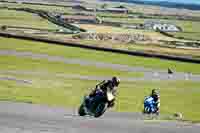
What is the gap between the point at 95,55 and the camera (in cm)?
5797

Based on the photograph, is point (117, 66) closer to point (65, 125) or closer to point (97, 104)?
point (97, 104)

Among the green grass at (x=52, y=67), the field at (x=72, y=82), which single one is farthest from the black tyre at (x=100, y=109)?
the green grass at (x=52, y=67)

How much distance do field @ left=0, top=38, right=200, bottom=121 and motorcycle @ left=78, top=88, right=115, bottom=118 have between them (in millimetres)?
6123

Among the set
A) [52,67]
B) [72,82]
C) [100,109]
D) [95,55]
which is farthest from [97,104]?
→ [95,55]

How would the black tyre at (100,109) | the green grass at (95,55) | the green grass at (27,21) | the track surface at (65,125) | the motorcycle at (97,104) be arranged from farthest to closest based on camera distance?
the green grass at (27,21)
the green grass at (95,55)
the black tyre at (100,109)
the motorcycle at (97,104)
the track surface at (65,125)

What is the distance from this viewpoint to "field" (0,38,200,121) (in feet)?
97.0

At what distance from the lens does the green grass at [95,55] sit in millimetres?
54844

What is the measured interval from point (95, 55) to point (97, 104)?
3791 cm

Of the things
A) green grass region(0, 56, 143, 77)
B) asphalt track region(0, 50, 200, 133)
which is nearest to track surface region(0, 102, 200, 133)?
asphalt track region(0, 50, 200, 133)

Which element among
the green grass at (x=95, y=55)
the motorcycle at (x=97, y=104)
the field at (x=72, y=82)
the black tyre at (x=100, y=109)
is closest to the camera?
the motorcycle at (x=97, y=104)

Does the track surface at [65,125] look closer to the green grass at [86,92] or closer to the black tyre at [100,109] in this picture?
the black tyre at [100,109]

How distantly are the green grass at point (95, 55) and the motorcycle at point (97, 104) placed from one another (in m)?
33.8

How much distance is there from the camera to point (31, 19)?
124 m

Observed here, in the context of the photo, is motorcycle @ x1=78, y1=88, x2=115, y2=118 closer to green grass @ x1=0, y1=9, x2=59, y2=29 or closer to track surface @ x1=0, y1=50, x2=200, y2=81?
track surface @ x1=0, y1=50, x2=200, y2=81
